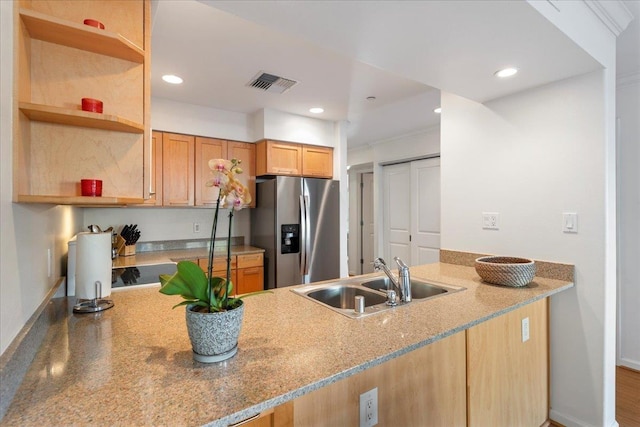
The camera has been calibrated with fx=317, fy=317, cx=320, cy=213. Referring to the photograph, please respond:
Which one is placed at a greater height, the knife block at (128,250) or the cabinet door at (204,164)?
the cabinet door at (204,164)

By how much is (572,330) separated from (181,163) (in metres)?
3.45

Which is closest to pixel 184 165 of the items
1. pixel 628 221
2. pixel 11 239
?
pixel 11 239

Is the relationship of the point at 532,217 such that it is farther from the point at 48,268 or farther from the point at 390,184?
the point at 390,184

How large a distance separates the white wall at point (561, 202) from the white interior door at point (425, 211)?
6.58ft

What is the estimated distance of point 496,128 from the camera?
221 centimetres

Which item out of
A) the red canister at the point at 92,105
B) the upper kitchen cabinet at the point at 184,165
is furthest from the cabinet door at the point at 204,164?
the red canister at the point at 92,105

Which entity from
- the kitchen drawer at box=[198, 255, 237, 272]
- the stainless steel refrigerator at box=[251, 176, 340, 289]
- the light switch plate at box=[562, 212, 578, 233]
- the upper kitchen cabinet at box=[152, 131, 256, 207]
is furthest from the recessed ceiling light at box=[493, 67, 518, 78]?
the kitchen drawer at box=[198, 255, 237, 272]

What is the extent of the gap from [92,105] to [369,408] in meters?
1.39

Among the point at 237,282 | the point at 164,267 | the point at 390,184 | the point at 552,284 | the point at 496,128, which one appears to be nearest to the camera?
the point at 552,284

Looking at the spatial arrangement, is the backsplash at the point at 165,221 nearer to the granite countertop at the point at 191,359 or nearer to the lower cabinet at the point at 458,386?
the granite countertop at the point at 191,359

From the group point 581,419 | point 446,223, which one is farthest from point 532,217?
point 581,419

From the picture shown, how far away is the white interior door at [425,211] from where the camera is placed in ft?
14.1

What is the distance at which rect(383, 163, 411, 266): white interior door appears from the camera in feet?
15.5

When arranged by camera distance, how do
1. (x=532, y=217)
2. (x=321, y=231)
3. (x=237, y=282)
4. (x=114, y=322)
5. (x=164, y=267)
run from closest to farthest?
(x=114, y=322) < (x=532, y=217) < (x=164, y=267) < (x=237, y=282) < (x=321, y=231)
